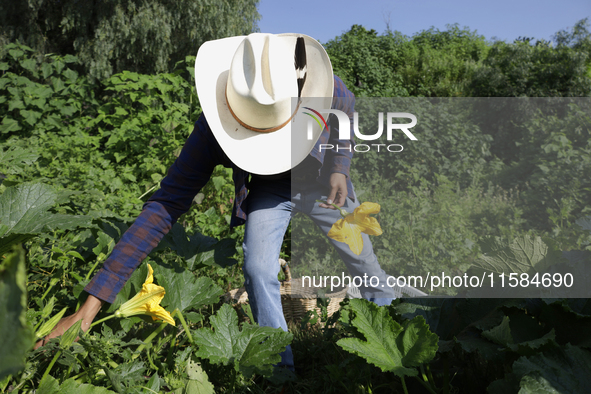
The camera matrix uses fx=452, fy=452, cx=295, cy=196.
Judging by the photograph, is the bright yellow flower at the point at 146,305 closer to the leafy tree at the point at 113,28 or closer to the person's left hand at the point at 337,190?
the person's left hand at the point at 337,190

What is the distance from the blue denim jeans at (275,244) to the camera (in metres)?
1.91

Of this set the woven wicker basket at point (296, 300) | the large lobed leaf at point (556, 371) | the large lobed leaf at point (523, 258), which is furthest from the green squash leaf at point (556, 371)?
the woven wicker basket at point (296, 300)

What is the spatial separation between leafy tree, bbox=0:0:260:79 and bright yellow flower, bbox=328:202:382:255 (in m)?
6.55

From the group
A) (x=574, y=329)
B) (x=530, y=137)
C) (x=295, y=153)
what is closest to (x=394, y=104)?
(x=530, y=137)

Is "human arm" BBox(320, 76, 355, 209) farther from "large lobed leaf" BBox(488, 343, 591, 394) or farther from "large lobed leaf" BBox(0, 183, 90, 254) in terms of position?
"large lobed leaf" BBox(488, 343, 591, 394)

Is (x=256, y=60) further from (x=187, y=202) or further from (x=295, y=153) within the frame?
(x=187, y=202)

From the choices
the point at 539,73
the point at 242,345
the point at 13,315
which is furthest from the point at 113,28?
the point at 539,73

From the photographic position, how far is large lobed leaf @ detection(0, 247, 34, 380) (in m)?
0.32

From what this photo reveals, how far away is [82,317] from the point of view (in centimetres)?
148

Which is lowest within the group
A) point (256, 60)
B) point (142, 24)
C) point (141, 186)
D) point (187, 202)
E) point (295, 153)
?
point (141, 186)

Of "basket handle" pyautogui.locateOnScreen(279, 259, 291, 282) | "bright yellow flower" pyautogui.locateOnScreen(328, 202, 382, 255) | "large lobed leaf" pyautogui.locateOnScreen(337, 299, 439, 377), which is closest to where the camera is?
"large lobed leaf" pyautogui.locateOnScreen(337, 299, 439, 377)

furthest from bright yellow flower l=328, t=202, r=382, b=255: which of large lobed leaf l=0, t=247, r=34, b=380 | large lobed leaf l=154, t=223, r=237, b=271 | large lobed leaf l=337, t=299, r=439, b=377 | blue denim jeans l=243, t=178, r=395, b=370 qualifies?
large lobed leaf l=0, t=247, r=34, b=380

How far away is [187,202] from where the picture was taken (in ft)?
6.39

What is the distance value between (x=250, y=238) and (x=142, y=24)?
6732 millimetres
